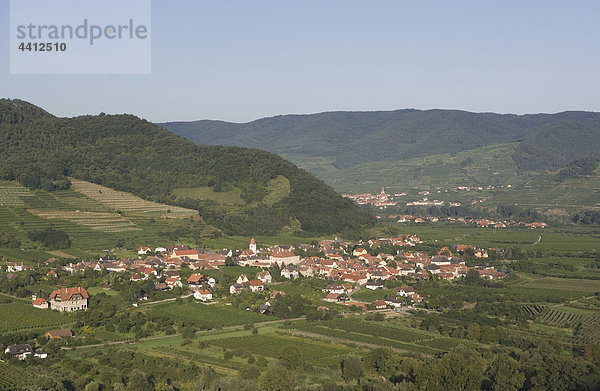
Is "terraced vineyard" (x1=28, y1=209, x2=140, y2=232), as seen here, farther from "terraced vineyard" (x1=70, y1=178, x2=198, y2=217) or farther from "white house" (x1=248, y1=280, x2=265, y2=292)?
"white house" (x1=248, y1=280, x2=265, y2=292)

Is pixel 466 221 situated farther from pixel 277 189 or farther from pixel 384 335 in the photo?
pixel 384 335

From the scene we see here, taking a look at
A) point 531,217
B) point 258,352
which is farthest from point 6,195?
point 531,217

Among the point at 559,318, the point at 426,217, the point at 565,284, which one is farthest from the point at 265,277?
the point at 426,217

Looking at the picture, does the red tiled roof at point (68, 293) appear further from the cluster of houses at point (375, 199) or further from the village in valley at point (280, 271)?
the cluster of houses at point (375, 199)

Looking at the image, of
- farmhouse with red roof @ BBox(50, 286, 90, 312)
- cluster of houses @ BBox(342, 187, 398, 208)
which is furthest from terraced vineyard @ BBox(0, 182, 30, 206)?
cluster of houses @ BBox(342, 187, 398, 208)

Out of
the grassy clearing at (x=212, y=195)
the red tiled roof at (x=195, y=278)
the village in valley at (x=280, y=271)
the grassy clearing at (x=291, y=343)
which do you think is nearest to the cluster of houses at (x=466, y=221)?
the grassy clearing at (x=212, y=195)

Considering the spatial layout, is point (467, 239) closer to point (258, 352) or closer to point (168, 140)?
point (168, 140)

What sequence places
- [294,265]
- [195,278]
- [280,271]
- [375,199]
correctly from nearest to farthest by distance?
[195,278], [280,271], [294,265], [375,199]
